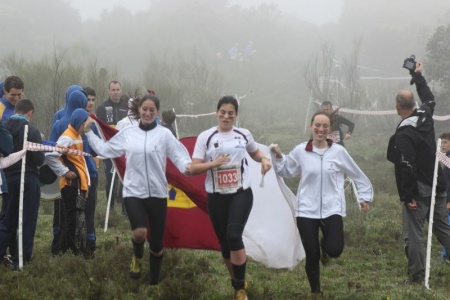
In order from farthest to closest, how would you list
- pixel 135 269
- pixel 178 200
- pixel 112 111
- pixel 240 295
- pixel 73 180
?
pixel 112 111 → pixel 178 200 → pixel 73 180 → pixel 135 269 → pixel 240 295

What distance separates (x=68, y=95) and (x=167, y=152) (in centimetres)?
200

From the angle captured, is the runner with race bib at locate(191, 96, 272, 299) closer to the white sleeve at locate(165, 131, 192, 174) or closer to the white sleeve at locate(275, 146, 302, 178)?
the white sleeve at locate(165, 131, 192, 174)

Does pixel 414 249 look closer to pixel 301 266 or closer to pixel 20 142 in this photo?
pixel 301 266

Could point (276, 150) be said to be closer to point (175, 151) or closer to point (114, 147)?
point (175, 151)

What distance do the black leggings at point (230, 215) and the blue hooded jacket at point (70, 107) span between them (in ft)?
8.04

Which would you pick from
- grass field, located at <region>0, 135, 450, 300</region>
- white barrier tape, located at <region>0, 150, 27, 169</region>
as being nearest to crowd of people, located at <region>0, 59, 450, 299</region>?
white barrier tape, located at <region>0, 150, 27, 169</region>

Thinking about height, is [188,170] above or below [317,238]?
above

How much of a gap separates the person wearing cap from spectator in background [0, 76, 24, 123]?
0.85 ft

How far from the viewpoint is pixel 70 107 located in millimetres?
7508

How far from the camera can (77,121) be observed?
7266 mm

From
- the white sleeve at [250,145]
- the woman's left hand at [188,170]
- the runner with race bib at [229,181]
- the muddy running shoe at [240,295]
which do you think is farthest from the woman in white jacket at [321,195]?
the woman's left hand at [188,170]

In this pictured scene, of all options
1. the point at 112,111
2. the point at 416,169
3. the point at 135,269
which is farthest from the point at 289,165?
the point at 112,111

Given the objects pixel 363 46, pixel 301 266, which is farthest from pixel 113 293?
pixel 363 46

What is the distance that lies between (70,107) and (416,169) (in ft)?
13.9
